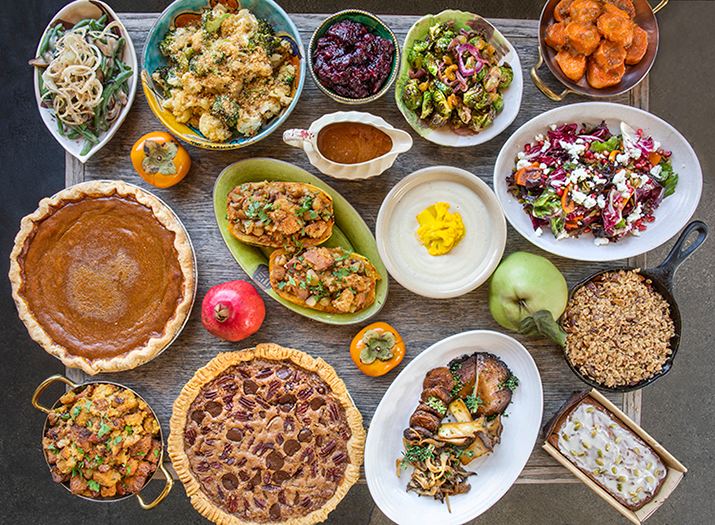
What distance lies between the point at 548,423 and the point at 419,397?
84cm

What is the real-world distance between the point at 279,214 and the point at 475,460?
1.91 m

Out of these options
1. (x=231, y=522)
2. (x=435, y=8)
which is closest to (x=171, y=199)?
(x=231, y=522)

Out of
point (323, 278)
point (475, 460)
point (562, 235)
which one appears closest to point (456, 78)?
point (562, 235)

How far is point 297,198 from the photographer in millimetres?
2492

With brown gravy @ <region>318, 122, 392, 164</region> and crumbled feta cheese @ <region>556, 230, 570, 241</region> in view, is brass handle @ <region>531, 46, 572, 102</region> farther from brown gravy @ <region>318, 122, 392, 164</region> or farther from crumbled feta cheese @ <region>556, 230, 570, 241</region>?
brown gravy @ <region>318, 122, 392, 164</region>

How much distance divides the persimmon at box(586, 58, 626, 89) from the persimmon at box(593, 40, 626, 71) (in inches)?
1.5

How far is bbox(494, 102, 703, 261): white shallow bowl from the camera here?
100 inches

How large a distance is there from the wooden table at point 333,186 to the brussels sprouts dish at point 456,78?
0.86ft

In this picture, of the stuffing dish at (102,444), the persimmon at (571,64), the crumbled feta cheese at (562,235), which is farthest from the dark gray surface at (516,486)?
the crumbled feta cheese at (562,235)

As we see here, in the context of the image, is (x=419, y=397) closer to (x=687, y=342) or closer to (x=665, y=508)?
(x=687, y=342)

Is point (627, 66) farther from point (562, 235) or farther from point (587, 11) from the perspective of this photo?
A: point (562, 235)

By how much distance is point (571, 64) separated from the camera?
2.47m

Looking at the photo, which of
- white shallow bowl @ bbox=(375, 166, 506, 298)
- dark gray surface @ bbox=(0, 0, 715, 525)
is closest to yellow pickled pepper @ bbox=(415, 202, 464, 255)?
white shallow bowl @ bbox=(375, 166, 506, 298)

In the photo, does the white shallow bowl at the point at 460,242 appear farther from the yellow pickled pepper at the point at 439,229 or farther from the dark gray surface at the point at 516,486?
the dark gray surface at the point at 516,486
